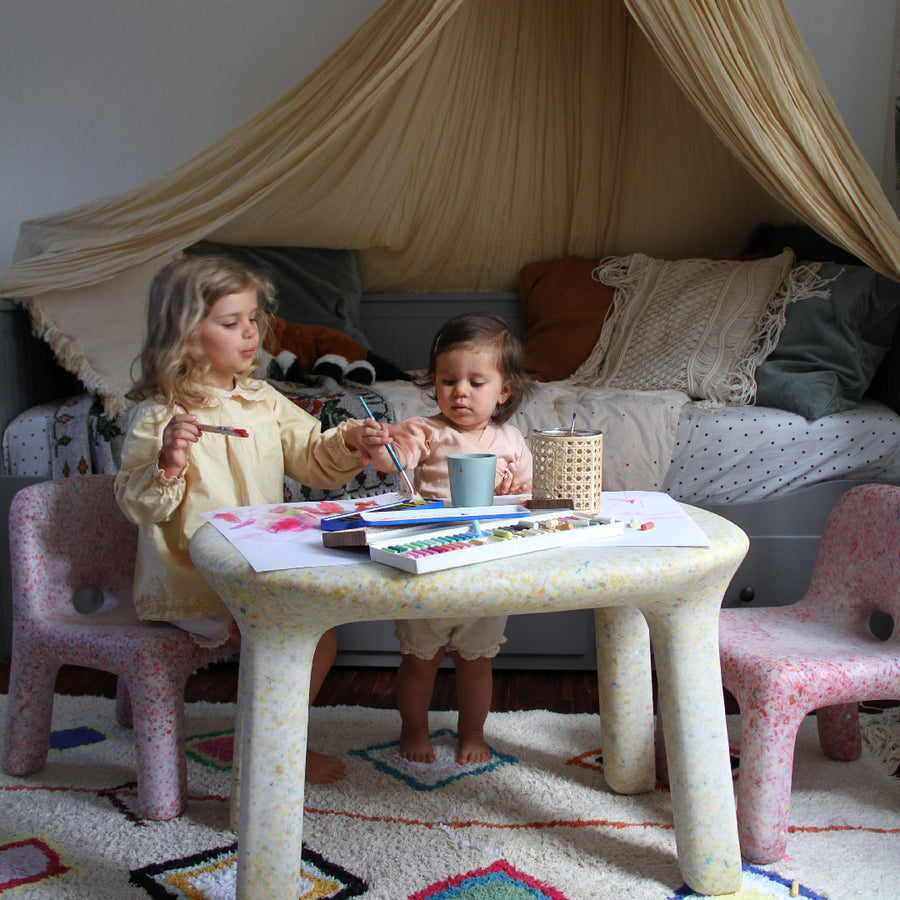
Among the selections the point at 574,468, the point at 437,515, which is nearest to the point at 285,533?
the point at 437,515

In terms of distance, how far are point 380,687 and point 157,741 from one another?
68 centimetres

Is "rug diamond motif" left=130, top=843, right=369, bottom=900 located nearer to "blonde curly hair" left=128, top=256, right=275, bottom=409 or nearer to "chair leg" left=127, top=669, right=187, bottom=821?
"chair leg" left=127, top=669, right=187, bottom=821

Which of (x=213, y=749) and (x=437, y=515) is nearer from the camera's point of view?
(x=437, y=515)

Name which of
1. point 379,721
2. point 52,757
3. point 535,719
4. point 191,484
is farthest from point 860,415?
point 52,757

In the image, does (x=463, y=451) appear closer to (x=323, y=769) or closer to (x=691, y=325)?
(x=323, y=769)

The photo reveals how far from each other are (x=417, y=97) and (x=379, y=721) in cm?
160

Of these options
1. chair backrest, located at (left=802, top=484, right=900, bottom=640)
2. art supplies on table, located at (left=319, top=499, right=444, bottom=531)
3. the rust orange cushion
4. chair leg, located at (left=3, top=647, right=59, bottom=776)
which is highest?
the rust orange cushion

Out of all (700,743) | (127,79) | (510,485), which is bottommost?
(700,743)

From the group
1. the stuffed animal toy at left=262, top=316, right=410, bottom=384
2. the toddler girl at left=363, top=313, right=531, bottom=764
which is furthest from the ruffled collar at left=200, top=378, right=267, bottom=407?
the stuffed animal toy at left=262, top=316, right=410, bottom=384

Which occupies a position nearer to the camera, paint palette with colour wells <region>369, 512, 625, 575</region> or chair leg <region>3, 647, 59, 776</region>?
paint palette with colour wells <region>369, 512, 625, 575</region>

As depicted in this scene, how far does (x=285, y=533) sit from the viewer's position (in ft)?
4.07

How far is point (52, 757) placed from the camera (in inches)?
67.6

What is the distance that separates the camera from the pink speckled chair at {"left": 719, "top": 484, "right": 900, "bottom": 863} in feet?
4.41

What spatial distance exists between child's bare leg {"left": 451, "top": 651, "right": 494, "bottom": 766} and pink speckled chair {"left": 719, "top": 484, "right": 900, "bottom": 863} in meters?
0.42
